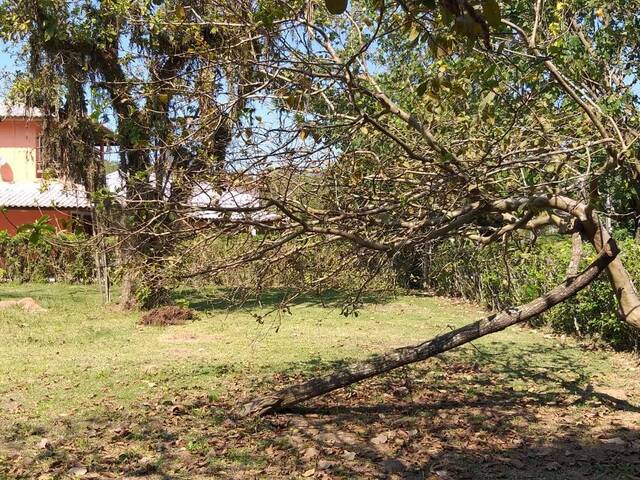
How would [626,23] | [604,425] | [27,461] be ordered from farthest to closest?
[626,23], [604,425], [27,461]

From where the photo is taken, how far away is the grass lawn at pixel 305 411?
15.7 feet

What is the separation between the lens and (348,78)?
4.41m

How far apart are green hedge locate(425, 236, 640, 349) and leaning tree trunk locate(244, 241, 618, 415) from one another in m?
1.40

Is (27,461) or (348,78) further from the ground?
(348,78)

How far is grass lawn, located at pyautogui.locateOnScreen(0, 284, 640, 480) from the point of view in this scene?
4.79 metres

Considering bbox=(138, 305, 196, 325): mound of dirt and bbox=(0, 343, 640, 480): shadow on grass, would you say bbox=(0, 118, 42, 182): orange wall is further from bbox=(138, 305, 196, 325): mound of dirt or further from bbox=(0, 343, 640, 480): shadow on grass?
bbox=(0, 343, 640, 480): shadow on grass

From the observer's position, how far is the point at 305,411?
618cm

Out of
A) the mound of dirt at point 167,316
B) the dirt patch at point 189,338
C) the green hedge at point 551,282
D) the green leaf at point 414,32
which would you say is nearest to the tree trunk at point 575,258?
the green hedge at point 551,282

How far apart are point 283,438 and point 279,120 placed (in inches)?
100

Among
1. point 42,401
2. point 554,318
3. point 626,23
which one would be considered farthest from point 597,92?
point 42,401

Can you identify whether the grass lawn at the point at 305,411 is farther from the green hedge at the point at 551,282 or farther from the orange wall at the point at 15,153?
the orange wall at the point at 15,153

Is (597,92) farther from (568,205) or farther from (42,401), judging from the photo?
(42,401)

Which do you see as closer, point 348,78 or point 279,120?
point 348,78

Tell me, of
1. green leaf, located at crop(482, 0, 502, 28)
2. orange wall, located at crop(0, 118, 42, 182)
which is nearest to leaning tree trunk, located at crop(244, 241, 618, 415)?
green leaf, located at crop(482, 0, 502, 28)
